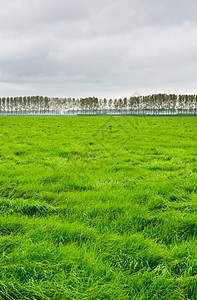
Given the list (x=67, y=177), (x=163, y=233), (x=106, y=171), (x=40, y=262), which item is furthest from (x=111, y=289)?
(x=106, y=171)

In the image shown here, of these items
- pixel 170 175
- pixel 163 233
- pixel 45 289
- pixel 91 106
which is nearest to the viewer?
pixel 45 289

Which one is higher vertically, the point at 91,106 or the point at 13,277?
the point at 91,106

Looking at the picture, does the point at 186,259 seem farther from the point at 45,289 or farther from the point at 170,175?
the point at 170,175

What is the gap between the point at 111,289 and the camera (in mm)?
1975

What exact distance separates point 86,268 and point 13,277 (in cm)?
76

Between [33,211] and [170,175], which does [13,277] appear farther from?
[170,175]

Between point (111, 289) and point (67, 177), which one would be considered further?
point (67, 177)

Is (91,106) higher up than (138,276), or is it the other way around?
(91,106)

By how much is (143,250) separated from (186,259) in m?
0.52

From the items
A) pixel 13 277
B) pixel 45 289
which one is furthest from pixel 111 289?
pixel 13 277

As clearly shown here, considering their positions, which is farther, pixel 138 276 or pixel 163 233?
pixel 163 233

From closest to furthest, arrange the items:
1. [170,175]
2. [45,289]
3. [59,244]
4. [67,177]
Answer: [45,289] → [59,244] → [67,177] → [170,175]

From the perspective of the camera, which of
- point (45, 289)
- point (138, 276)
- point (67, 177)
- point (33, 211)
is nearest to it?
point (45, 289)

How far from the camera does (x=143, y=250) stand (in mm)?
2559
